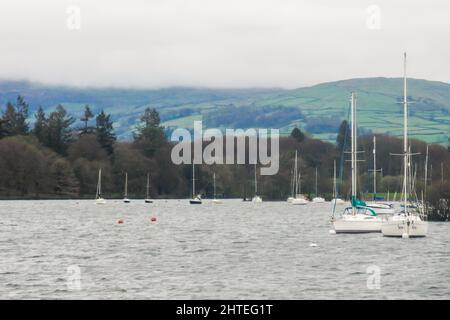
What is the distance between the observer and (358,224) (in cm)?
8525

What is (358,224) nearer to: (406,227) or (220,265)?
(406,227)

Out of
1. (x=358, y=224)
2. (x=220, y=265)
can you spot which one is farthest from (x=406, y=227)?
(x=220, y=265)

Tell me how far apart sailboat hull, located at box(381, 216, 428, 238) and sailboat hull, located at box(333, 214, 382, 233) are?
5.52 m

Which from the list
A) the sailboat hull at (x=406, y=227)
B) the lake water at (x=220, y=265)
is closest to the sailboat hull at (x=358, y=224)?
the lake water at (x=220, y=265)

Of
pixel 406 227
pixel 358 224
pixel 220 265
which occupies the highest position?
pixel 406 227

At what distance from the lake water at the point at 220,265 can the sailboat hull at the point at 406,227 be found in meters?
0.74

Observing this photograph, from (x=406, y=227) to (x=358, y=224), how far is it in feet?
22.6

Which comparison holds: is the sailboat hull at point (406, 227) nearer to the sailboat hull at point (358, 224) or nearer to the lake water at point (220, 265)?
the lake water at point (220, 265)

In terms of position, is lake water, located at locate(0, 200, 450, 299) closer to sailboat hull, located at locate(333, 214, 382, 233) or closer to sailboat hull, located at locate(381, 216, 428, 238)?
sailboat hull, located at locate(381, 216, 428, 238)

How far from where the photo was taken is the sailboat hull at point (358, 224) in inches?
3356

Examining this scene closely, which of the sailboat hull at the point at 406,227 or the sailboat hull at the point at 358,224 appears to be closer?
the sailboat hull at the point at 406,227
